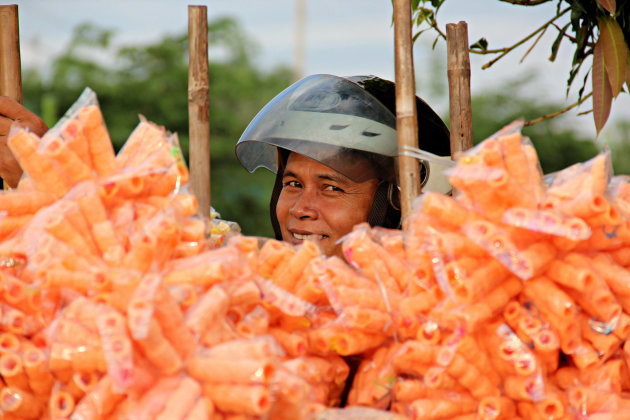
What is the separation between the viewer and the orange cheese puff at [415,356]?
140 centimetres

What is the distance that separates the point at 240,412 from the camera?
1213 millimetres

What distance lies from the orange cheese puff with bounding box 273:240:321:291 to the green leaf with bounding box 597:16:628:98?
42.7 inches

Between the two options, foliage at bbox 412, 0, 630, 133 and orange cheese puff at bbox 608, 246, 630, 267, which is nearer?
orange cheese puff at bbox 608, 246, 630, 267

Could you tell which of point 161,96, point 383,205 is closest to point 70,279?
point 383,205

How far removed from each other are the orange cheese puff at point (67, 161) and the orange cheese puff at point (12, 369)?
1.14 ft

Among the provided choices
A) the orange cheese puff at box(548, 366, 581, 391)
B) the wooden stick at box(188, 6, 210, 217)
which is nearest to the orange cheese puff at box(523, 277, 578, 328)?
the orange cheese puff at box(548, 366, 581, 391)

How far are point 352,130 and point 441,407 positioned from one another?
1434 mm

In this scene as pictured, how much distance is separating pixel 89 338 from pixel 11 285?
0.71 feet

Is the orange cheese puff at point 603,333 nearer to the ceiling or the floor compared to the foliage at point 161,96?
nearer to the ceiling

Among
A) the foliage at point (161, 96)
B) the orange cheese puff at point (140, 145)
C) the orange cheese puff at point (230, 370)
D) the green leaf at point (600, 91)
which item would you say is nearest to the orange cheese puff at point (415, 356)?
the orange cheese puff at point (230, 370)

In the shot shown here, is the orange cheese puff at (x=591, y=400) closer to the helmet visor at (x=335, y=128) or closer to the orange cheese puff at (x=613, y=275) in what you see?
the orange cheese puff at (x=613, y=275)

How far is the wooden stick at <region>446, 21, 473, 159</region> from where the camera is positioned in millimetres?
2006

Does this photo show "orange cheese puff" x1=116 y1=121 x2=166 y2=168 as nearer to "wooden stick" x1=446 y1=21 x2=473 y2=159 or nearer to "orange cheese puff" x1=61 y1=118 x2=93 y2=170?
"orange cheese puff" x1=61 y1=118 x2=93 y2=170

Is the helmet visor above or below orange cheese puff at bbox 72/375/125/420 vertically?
above
